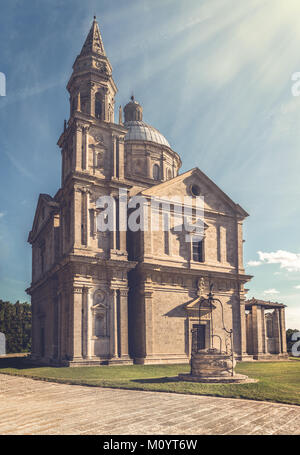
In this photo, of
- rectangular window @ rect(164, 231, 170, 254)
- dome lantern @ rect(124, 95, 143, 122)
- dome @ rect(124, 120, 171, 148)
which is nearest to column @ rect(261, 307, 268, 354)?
rectangular window @ rect(164, 231, 170, 254)

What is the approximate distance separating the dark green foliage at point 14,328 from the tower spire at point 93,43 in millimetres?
35001

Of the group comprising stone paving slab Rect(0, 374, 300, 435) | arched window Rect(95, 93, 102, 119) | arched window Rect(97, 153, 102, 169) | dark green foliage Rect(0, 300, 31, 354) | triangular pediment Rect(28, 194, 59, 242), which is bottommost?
dark green foliage Rect(0, 300, 31, 354)

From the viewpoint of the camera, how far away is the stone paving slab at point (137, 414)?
882cm

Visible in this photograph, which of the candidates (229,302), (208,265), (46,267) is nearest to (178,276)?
(208,265)

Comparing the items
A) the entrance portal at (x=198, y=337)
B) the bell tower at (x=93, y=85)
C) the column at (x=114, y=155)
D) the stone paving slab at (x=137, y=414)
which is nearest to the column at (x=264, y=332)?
the entrance portal at (x=198, y=337)

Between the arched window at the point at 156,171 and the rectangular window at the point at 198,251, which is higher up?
the arched window at the point at 156,171

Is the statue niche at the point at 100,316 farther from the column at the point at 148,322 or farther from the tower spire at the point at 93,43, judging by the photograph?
the tower spire at the point at 93,43

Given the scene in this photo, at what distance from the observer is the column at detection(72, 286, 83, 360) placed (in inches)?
1000

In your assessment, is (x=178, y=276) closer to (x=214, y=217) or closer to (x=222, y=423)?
(x=214, y=217)

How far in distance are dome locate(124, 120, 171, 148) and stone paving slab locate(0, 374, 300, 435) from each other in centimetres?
2998

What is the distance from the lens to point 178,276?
97.9 feet

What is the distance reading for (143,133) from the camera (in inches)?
1642

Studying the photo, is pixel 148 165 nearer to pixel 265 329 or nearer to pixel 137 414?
pixel 265 329

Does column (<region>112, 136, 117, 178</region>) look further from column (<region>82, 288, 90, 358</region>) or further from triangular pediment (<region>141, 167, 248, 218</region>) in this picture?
column (<region>82, 288, 90, 358</region>)
